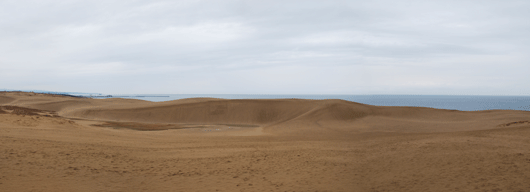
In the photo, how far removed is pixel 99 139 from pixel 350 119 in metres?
17.4

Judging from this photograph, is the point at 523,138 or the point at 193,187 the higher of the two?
the point at 523,138

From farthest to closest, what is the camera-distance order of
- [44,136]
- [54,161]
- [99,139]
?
[99,139]
[44,136]
[54,161]

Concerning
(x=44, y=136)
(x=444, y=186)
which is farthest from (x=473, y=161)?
(x=44, y=136)

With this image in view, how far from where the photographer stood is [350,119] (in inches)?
974

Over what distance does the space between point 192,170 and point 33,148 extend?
489 cm

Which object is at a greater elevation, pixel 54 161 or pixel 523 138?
pixel 523 138

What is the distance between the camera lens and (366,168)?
30.3 ft

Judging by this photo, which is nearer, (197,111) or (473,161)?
(473,161)

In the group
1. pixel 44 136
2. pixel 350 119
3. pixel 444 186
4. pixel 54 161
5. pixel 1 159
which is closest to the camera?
pixel 444 186

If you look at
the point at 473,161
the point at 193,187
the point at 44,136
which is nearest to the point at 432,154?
the point at 473,161

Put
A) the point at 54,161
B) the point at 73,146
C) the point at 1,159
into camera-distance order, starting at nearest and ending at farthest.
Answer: the point at 1,159
the point at 54,161
the point at 73,146

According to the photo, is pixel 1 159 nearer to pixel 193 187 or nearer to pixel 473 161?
pixel 193 187

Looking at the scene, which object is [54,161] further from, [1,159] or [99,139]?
[99,139]

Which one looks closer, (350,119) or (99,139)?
(99,139)
